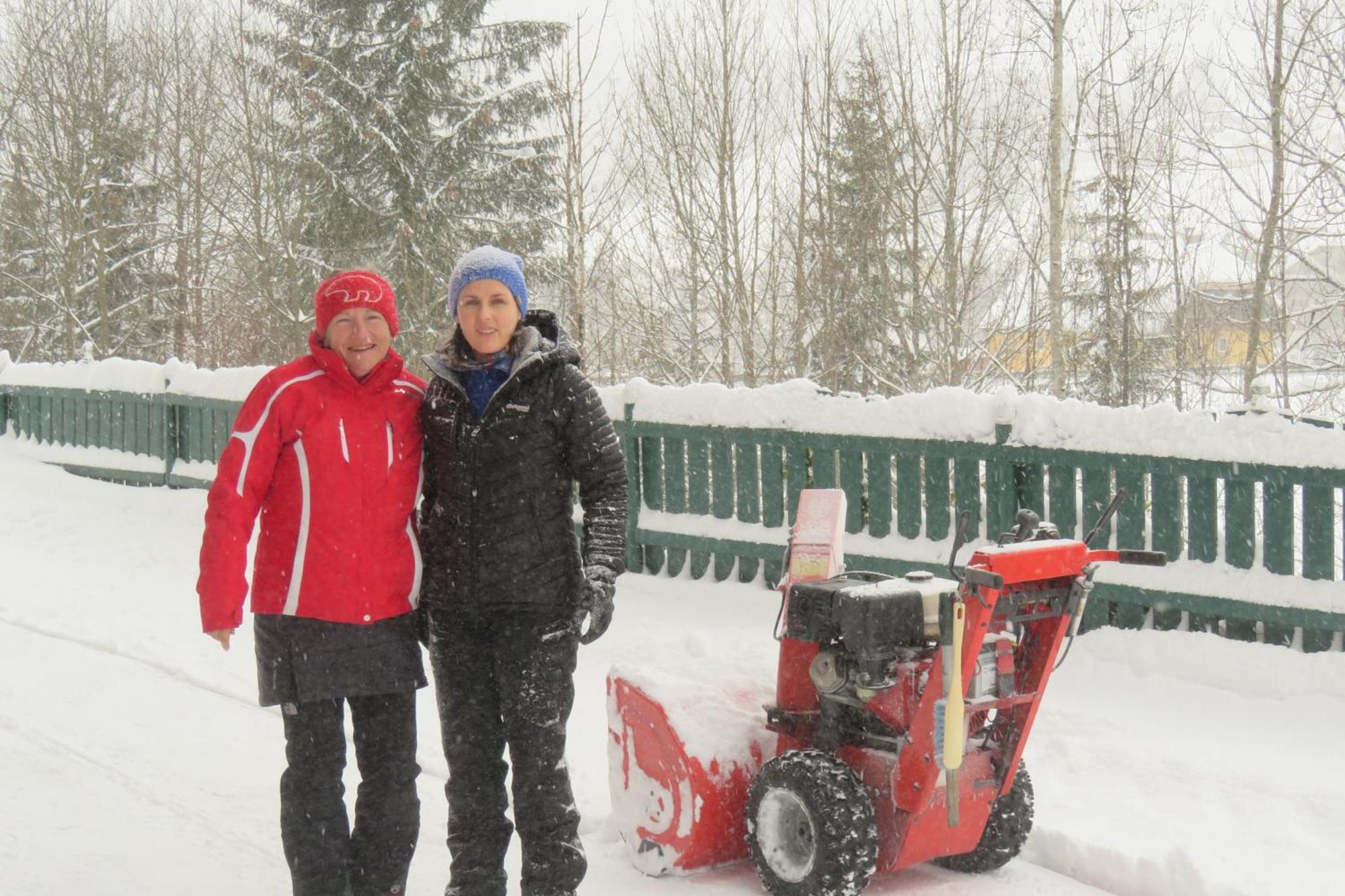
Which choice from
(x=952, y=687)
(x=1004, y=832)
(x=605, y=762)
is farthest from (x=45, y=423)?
(x=952, y=687)

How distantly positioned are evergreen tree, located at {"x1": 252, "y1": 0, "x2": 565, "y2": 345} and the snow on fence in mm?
13590

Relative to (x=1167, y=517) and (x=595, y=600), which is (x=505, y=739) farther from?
(x=1167, y=517)

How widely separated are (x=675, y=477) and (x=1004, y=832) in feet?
14.8

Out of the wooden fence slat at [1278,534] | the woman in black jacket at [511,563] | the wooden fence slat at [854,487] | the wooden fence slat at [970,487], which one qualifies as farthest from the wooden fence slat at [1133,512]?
→ the woman in black jacket at [511,563]

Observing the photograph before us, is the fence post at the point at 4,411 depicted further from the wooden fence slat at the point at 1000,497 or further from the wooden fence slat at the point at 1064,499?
the wooden fence slat at the point at 1064,499

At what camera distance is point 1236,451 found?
18.7 ft

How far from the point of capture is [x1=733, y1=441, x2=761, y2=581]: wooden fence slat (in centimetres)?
760

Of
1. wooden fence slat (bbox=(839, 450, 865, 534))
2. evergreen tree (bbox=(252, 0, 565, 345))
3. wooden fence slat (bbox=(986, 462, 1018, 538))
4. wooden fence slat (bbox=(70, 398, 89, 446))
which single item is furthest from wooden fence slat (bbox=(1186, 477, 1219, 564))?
evergreen tree (bbox=(252, 0, 565, 345))

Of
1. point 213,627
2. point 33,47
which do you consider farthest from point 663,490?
point 33,47

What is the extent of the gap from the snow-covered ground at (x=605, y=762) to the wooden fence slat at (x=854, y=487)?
717mm

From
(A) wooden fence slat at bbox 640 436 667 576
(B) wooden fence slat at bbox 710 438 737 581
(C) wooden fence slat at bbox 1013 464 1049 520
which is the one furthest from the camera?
(A) wooden fence slat at bbox 640 436 667 576

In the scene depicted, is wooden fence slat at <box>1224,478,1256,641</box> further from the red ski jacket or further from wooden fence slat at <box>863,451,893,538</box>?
the red ski jacket

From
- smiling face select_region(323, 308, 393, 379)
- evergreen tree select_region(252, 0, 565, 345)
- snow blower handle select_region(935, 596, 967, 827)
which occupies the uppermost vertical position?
evergreen tree select_region(252, 0, 565, 345)

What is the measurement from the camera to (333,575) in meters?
3.25
